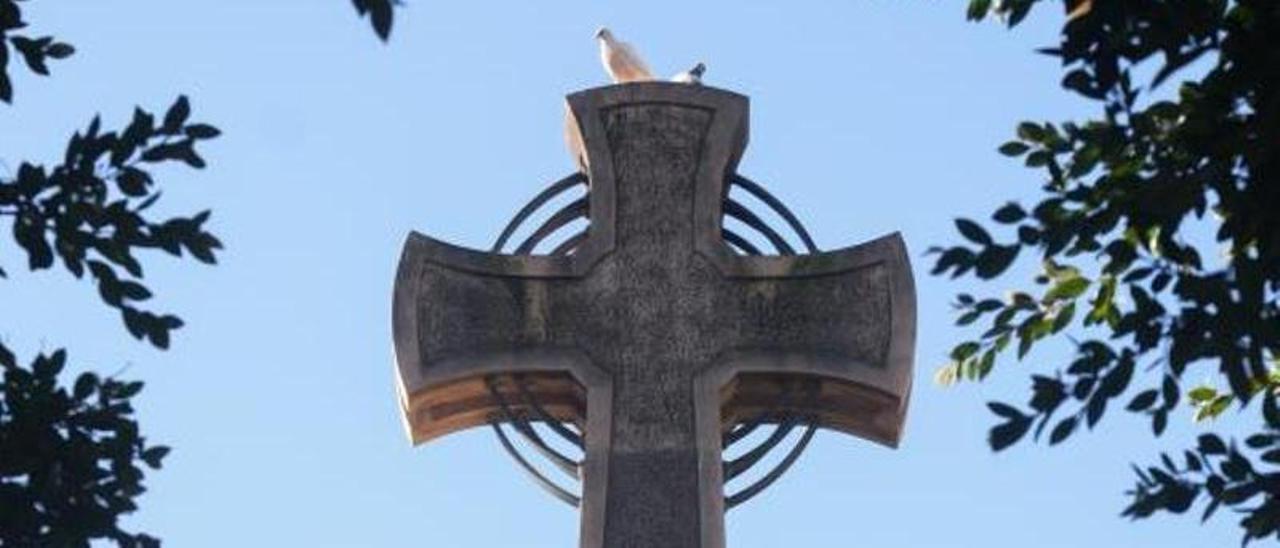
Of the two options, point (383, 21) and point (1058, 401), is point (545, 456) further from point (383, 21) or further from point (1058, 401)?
point (383, 21)

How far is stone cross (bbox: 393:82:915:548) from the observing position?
47.3 feet

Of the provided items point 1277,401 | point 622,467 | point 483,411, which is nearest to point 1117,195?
point 1277,401

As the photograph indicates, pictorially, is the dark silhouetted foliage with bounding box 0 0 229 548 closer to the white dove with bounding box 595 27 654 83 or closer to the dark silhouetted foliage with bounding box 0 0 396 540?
the dark silhouetted foliage with bounding box 0 0 396 540

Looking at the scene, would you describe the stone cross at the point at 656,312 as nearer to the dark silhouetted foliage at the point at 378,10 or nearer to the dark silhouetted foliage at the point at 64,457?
the dark silhouetted foliage at the point at 64,457

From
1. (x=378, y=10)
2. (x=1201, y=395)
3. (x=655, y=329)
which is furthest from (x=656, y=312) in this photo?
(x=378, y=10)

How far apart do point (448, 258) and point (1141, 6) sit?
6.01 metres

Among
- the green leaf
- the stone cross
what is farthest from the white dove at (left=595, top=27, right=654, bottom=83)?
the green leaf

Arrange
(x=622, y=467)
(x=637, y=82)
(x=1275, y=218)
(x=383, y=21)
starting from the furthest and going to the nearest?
(x=637, y=82)
(x=622, y=467)
(x=1275, y=218)
(x=383, y=21)

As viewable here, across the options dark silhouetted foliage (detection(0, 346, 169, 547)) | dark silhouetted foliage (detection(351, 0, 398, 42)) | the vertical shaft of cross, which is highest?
the vertical shaft of cross

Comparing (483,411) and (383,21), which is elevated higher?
(483,411)

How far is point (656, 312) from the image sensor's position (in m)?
14.6

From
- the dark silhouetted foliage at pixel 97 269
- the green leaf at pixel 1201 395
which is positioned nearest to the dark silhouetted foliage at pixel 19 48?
the dark silhouetted foliage at pixel 97 269

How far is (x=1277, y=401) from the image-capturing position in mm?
10219

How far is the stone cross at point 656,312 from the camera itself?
14.4 meters
